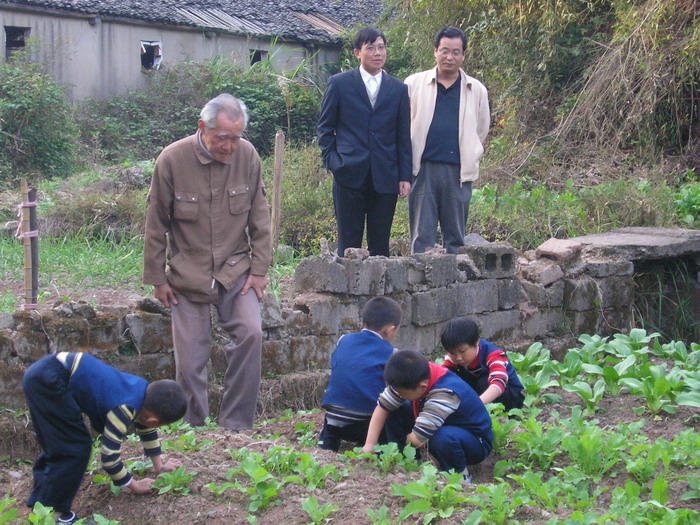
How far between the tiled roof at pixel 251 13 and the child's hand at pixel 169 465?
52.9 ft

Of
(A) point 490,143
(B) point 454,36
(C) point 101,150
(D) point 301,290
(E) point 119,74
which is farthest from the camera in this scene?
(E) point 119,74

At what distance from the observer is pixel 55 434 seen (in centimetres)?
377

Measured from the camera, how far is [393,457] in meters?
4.15

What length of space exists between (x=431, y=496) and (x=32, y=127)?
14.0 meters

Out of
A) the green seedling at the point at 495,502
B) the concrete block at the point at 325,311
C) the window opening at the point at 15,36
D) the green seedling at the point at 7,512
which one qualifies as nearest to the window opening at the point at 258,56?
the window opening at the point at 15,36

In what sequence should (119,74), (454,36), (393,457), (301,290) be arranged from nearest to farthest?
(393,457) < (301,290) < (454,36) < (119,74)

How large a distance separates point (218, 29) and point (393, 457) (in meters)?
18.3

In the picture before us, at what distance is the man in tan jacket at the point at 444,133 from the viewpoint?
6637 mm

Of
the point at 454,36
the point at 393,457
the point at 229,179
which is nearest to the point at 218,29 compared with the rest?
the point at 454,36

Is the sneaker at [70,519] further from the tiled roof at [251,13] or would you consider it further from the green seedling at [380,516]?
the tiled roof at [251,13]

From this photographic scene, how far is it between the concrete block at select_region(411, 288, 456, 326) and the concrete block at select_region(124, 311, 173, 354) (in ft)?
6.14

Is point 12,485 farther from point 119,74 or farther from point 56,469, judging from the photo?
point 119,74

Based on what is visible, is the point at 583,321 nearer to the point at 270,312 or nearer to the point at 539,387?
the point at 539,387

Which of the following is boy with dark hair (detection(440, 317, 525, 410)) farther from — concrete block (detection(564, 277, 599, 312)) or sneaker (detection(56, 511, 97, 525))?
concrete block (detection(564, 277, 599, 312))
